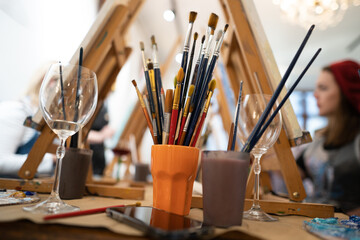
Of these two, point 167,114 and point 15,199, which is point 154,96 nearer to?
point 167,114

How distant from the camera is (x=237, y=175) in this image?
0.40 meters

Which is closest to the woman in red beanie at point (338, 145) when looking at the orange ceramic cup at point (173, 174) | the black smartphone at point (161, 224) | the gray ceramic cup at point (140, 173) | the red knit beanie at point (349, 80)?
the red knit beanie at point (349, 80)

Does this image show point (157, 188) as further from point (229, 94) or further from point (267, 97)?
point (229, 94)

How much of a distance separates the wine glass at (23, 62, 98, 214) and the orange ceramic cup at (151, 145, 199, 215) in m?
0.16

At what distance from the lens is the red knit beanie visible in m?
1.65

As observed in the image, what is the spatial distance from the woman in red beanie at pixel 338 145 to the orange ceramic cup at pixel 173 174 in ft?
4.34

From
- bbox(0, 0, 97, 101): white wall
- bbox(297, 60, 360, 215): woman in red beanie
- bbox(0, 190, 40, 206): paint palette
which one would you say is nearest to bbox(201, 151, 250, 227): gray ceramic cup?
bbox(0, 190, 40, 206): paint palette

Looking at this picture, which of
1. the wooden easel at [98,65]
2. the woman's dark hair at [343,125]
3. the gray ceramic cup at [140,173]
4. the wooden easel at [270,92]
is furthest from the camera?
the woman's dark hair at [343,125]

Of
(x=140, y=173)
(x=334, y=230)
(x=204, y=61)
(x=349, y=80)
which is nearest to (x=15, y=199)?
(x=204, y=61)

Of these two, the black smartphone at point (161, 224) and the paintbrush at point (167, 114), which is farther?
the paintbrush at point (167, 114)

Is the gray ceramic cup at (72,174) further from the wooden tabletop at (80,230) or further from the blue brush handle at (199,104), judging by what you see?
the blue brush handle at (199,104)

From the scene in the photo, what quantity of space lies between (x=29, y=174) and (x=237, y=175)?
23.5 inches

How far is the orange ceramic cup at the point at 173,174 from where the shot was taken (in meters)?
0.47

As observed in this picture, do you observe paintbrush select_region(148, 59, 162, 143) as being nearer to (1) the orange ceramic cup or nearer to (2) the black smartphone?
(1) the orange ceramic cup
